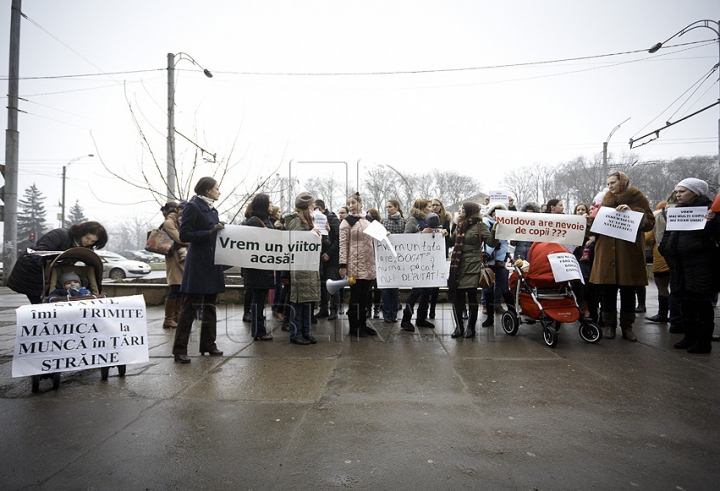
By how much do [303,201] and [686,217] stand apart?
15.6ft

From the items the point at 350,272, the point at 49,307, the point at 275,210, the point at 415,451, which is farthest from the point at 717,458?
the point at 275,210

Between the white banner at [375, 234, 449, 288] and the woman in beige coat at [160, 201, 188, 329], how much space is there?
3121 millimetres

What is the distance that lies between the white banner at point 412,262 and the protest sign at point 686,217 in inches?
116

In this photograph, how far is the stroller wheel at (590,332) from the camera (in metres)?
5.68

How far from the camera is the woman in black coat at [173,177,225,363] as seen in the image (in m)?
4.89

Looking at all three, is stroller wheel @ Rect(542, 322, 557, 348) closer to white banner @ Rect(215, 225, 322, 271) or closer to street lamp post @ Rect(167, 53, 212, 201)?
white banner @ Rect(215, 225, 322, 271)

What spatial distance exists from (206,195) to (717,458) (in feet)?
16.4

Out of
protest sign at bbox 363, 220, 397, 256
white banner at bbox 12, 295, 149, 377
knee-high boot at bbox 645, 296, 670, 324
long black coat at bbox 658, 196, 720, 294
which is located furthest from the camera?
knee-high boot at bbox 645, 296, 670, 324

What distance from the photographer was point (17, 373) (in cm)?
383

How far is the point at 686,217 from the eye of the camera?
5.35 meters

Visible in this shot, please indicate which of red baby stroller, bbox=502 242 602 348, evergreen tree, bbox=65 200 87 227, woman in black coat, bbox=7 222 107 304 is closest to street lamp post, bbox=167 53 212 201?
woman in black coat, bbox=7 222 107 304

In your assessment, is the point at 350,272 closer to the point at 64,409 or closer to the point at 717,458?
the point at 64,409

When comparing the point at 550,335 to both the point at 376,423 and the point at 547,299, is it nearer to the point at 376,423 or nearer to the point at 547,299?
the point at 547,299

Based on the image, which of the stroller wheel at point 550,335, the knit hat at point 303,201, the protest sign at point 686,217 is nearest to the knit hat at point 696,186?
the protest sign at point 686,217
